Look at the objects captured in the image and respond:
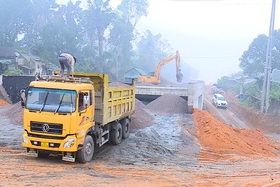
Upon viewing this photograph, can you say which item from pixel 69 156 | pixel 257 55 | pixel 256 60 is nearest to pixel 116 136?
pixel 69 156

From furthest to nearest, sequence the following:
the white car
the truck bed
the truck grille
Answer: the white car
the truck bed
the truck grille

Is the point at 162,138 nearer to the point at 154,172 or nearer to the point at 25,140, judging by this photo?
the point at 154,172

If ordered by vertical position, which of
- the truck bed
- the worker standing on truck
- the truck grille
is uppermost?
the worker standing on truck

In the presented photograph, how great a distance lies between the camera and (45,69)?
1661 inches

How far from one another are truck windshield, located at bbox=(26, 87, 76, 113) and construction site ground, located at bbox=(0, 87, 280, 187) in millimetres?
1760

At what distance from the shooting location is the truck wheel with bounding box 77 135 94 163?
960cm

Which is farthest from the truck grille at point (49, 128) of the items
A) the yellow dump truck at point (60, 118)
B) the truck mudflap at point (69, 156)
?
the truck mudflap at point (69, 156)

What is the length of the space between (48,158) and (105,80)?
129 inches

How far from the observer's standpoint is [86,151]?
9.86 m

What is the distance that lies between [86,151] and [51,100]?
2.05 meters

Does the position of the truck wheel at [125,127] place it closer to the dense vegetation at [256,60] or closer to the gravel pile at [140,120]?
the gravel pile at [140,120]

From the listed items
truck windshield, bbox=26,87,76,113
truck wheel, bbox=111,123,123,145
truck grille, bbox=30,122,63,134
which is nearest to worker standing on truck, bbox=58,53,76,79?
truck windshield, bbox=26,87,76,113

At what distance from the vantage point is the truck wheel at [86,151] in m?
9.60

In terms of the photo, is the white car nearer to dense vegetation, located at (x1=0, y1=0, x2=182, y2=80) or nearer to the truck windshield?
dense vegetation, located at (x1=0, y1=0, x2=182, y2=80)
